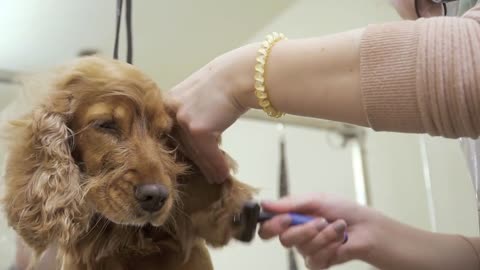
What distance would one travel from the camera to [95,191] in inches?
20.1

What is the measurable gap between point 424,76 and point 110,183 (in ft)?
0.92

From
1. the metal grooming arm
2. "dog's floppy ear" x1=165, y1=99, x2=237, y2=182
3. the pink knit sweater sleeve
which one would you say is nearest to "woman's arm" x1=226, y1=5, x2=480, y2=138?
the pink knit sweater sleeve

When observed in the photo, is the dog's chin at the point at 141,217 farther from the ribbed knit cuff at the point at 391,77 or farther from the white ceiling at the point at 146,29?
the white ceiling at the point at 146,29

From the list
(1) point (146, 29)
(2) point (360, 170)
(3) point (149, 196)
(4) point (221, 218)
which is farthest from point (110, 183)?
(1) point (146, 29)

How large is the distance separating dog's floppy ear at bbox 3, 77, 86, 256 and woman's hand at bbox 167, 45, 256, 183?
0.12 meters

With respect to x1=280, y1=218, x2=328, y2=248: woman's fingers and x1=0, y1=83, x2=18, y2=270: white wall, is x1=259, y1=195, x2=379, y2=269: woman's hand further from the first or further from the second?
x1=0, y1=83, x2=18, y2=270: white wall

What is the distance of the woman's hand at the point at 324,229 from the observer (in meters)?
0.57

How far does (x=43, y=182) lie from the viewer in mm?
514

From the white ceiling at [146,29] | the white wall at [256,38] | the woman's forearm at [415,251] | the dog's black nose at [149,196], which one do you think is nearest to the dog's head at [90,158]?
the dog's black nose at [149,196]

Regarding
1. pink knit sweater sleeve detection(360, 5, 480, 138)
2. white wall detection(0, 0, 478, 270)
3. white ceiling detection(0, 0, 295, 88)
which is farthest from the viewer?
white ceiling detection(0, 0, 295, 88)

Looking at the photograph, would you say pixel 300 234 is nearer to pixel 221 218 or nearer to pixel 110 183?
pixel 221 218

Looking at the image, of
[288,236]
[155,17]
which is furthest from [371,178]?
[288,236]

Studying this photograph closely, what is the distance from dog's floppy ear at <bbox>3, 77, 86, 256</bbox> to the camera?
0.50 meters

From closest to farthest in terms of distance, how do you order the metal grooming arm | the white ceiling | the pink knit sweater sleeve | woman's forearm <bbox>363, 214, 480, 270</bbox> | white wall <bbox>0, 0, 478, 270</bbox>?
the pink knit sweater sleeve < woman's forearm <bbox>363, 214, 480, 270</bbox> < white wall <bbox>0, 0, 478, 270</bbox> < the metal grooming arm < the white ceiling
